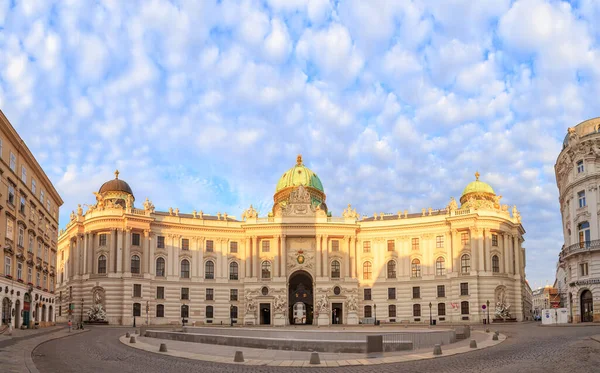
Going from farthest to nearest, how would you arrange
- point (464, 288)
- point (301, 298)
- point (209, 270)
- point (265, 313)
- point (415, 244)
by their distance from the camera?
1. point (209, 270)
2. point (301, 298)
3. point (415, 244)
4. point (265, 313)
5. point (464, 288)

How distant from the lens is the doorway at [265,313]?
96.2 m

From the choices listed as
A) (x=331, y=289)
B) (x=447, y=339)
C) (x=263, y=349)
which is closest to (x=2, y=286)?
(x=263, y=349)

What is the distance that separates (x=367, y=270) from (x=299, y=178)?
850 inches

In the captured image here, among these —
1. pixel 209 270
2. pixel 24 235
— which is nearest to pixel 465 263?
pixel 209 270

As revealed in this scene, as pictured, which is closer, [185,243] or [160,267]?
[160,267]

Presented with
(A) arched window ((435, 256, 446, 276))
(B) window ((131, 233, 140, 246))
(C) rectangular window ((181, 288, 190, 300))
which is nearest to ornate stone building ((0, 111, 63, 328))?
(B) window ((131, 233, 140, 246))

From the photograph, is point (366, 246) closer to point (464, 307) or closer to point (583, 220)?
point (464, 307)

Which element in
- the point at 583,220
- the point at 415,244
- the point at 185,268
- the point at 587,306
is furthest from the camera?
the point at 415,244

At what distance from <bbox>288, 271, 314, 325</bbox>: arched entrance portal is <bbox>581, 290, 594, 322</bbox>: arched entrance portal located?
1595 inches

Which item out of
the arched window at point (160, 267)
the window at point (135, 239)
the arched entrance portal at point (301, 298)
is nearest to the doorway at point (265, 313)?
the arched entrance portal at point (301, 298)

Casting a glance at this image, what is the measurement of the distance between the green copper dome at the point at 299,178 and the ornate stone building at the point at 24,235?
43945mm

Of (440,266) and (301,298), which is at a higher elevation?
(440,266)

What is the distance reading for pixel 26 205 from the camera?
62875 mm

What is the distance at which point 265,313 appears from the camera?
96.9 metres
